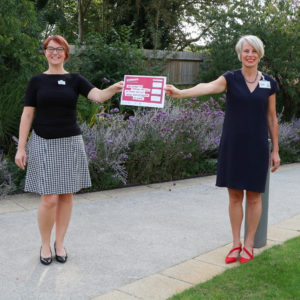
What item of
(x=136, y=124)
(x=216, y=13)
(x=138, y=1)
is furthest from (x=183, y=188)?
(x=138, y=1)

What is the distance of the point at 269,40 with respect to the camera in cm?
1159

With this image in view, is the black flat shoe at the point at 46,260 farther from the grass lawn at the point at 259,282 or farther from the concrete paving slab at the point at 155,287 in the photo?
the grass lawn at the point at 259,282

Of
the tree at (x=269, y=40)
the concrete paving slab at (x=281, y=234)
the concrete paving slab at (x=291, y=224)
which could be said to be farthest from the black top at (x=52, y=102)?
the tree at (x=269, y=40)

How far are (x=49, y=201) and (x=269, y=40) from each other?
9016 mm

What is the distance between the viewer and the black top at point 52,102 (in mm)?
3895

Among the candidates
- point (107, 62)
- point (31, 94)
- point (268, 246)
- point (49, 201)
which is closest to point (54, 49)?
point (31, 94)

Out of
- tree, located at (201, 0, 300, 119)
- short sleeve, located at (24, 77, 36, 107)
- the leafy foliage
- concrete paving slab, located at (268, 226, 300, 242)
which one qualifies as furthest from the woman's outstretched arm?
tree, located at (201, 0, 300, 119)

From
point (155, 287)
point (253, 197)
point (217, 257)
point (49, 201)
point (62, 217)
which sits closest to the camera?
point (155, 287)

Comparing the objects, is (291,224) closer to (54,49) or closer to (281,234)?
(281,234)

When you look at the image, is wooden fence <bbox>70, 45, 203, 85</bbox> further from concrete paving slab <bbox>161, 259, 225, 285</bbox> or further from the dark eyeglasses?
concrete paving slab <bbox>161, 259, 225, 285</bbox>

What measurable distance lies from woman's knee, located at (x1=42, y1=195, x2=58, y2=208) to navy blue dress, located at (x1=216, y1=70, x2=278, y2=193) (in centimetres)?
149

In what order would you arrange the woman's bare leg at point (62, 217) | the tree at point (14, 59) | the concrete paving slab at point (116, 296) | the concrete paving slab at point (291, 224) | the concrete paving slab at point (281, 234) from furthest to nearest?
the tree at point (14, 59) → the concrete paving slab at point (291, 224) → the concrete paving slab at point (281, 234) → the woman's bare leg at point (62, 217) → the concrete paving slab at point (116, 296)

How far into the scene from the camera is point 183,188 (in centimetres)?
735

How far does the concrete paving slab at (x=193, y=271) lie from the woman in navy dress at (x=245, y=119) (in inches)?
9.0
